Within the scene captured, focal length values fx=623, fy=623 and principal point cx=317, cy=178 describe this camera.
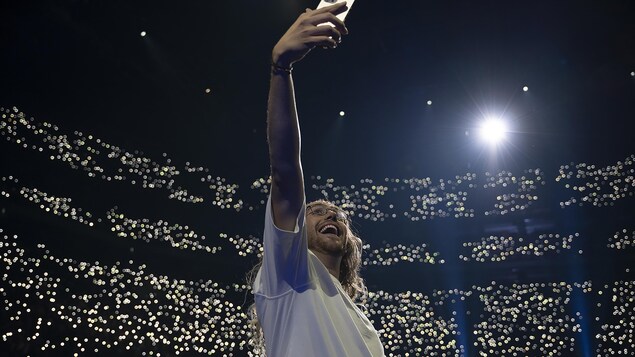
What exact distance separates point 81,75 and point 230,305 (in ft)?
6.60

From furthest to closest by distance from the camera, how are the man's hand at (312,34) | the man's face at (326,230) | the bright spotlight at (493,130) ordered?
the bright spotlight at (493,130), the man's face at (326,230), the man's hand at (312,34)

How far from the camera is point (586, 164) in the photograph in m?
4.88

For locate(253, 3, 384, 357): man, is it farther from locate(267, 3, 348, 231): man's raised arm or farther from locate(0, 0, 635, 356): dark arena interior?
locate(0, 0, 635, 356): dark arena interior

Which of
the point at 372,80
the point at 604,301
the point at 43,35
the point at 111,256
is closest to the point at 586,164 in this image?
the point at 604,301

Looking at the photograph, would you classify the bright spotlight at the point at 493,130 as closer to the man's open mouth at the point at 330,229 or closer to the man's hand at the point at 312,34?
the man's open mouth at the point at 330,229

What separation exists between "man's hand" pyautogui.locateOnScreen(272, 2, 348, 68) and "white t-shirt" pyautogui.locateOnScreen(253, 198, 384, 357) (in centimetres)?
28

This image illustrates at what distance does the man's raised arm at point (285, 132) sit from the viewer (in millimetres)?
1073

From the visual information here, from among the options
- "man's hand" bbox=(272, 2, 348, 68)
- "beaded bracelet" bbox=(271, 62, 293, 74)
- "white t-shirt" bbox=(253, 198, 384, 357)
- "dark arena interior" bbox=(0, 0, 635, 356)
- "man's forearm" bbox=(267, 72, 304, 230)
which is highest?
"dark arena interior" bbox=(0, 0, 635, 356)

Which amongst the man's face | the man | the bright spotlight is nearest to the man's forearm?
the man

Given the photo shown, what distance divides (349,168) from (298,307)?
413 centimetres

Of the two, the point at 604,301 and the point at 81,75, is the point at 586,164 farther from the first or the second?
the point at 81,75

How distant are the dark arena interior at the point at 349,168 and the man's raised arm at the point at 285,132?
3.41 m

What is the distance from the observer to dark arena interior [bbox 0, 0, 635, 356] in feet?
14.0

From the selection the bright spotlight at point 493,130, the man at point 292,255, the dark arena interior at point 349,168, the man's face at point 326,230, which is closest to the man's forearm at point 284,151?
the man at point 292,255
